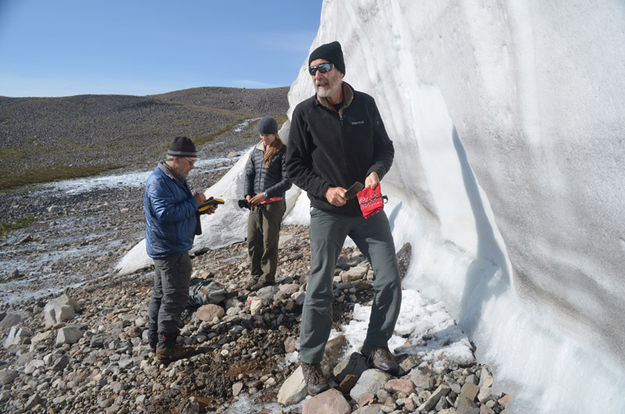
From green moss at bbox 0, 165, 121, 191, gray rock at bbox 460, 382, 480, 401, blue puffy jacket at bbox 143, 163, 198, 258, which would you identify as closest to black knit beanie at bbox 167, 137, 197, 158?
blue puffy jacket at bbox 143, 163, 198, 258

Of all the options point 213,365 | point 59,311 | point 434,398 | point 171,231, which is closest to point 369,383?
point 434,398

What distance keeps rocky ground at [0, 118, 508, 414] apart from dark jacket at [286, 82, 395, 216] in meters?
1.26

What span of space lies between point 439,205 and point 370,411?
2239 mm

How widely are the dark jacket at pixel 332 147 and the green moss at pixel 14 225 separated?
14.3 metres

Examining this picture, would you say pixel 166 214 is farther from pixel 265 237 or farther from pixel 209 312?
pixel 265 237

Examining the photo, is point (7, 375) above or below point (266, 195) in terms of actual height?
below

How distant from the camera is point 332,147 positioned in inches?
115

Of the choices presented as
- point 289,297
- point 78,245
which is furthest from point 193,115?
point 289,297

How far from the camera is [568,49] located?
206 cm

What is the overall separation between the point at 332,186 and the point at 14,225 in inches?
612

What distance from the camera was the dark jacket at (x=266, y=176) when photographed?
5.14 metres

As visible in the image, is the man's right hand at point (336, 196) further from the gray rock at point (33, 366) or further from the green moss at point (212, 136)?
the green moss at point (212, 136)

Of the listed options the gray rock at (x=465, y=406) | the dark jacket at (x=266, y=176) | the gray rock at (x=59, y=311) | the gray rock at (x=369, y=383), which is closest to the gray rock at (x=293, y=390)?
the gray rock at (x=369, y=383)

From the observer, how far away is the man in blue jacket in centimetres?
375
